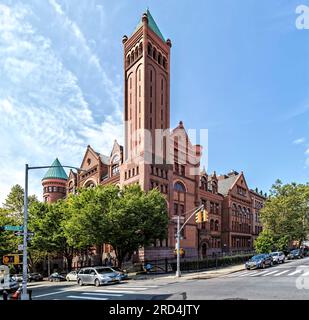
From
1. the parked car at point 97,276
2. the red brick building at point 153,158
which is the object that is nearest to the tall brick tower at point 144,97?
the red brick building at point 153,158

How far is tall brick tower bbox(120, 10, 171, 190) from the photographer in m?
42.2

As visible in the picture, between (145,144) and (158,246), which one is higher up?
(145,144)

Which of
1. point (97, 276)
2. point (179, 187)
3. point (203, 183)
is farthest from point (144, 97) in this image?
point (97, 276)

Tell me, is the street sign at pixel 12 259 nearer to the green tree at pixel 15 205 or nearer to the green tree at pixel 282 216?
the green tree at pixel 15 205

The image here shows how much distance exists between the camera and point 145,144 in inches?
1617

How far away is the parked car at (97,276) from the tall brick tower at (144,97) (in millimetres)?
17718

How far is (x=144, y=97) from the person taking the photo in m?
44.2

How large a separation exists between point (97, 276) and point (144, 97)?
87.9 ft

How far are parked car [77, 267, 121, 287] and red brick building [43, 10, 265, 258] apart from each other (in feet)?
51.0
